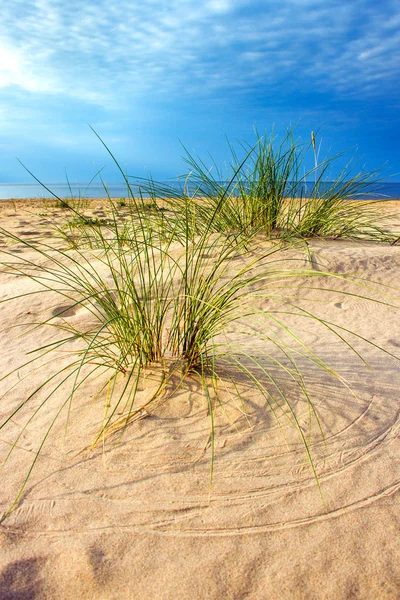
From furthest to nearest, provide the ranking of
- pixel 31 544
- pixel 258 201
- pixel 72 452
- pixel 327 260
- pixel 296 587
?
pixel 258 201 < pixel 327 260 < pixel 72 452 < pixel 31 544 < pixel 296 587

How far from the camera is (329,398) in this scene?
1763 millimetres

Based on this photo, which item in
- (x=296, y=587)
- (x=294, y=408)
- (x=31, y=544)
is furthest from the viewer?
(x=294, y=408)

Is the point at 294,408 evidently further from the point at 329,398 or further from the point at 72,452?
the point at 72,452

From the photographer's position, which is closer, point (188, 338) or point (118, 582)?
point (118, 582)

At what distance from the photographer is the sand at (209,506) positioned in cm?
119

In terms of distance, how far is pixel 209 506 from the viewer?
1.36 metres

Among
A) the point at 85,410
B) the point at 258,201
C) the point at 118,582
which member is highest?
the point at 258,201

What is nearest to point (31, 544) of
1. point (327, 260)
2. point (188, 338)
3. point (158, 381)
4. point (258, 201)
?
point (158, 381)

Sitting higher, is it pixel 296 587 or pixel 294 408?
pixel 294 408

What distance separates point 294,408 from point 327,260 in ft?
5.80

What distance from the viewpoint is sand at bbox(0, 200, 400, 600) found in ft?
3.89

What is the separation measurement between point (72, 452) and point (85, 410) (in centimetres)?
20

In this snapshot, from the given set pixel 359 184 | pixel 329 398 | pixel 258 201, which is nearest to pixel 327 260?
pixel 258 201

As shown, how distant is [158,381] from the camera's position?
1786 millimetres
